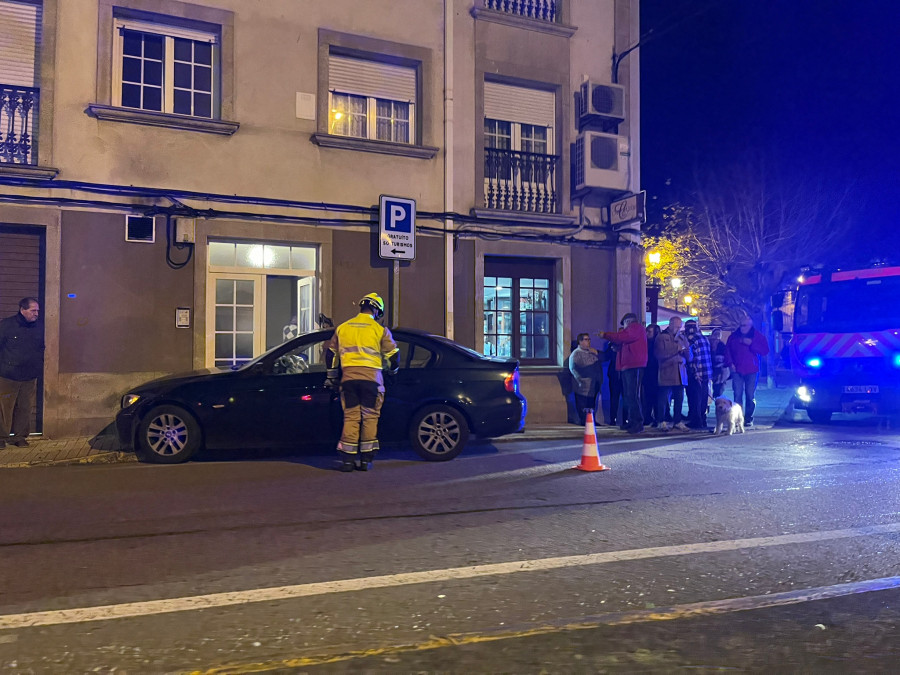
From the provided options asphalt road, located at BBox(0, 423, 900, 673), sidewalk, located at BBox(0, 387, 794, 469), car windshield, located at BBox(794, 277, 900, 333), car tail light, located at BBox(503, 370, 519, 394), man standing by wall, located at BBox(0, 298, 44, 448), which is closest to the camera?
asphalt road, located at BBox(0, 423, 900, 673)

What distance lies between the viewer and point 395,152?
12.1 m

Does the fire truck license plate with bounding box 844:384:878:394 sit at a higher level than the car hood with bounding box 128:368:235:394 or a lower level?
lower

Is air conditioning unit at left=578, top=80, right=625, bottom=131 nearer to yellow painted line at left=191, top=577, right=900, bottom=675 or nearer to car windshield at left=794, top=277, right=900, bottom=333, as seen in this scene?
car windshield at left=794, top=277, right=900, bottom=333

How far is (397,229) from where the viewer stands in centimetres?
1127

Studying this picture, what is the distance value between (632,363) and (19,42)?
972 centimetres

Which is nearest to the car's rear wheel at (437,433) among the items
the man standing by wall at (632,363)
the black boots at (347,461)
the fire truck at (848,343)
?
the black boots at (347,461)

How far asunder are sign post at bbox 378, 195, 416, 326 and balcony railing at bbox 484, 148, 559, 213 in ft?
6.56

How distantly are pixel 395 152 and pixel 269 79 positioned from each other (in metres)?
2.21

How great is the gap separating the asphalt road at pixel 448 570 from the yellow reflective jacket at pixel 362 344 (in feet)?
3.79

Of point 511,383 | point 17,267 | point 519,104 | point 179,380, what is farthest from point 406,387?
point 519,104

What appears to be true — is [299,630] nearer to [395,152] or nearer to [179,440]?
[179,440]

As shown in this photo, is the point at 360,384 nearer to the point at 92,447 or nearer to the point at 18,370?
the point at 92,447

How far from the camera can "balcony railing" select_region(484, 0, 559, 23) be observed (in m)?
13.0

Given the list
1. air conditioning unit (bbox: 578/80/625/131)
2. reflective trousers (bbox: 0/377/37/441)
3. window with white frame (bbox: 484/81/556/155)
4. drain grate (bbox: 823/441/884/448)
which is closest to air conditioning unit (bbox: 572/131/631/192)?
air conditioning unit (bbox: 578/80/625/131)
